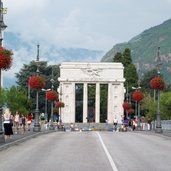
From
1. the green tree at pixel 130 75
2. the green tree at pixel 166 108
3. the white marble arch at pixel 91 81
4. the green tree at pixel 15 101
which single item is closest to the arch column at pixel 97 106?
the white marble arch at pixel 91 81

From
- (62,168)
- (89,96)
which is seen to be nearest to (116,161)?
(62,168)

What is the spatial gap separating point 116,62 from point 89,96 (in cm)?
1172

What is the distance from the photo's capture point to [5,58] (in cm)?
2884

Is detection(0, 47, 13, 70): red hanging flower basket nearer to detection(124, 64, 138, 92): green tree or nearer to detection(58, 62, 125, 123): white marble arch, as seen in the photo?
detection(58, 62, 125, 123): white marble arch

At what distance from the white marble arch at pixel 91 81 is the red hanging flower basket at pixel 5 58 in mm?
110021

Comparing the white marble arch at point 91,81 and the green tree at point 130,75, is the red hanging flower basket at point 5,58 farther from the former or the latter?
the green tree at point 130,75

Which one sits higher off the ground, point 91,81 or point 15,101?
point 91,81

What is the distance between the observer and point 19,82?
507 ft

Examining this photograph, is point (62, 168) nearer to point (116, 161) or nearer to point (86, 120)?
point (116, 161)

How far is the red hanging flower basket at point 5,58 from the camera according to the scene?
2878 centimetres

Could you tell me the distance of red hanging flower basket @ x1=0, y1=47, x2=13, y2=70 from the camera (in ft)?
94.4

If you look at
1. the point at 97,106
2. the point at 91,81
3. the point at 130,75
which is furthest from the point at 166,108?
the point at 130,75

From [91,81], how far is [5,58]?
4484 inches

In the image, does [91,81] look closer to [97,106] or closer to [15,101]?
[97,106]
